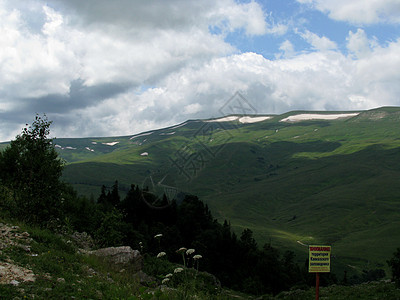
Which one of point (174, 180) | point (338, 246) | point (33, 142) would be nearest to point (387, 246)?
point (338, 246)

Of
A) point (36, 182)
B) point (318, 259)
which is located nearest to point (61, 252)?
point (36, 182)

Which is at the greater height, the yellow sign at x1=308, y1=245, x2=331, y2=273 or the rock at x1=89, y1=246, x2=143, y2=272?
the yellow sign at x1=308, y1=245, x2=331, y2=273

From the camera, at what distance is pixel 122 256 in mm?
19516

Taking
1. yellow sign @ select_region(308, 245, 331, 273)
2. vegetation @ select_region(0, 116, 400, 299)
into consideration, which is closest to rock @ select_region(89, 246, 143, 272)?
vegetation @ select_region(0, 116, 400, 299)

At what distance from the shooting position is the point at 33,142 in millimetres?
23094

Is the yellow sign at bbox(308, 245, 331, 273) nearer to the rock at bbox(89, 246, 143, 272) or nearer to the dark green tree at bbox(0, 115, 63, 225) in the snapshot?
the rock at bbox(89, 246, 143, 272)

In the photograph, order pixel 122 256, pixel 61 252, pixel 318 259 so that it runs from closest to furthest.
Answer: pixel 318 259 < pixel 61 252 < pixel 122 256

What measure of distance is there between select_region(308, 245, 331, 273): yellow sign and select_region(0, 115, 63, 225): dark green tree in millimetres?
16527

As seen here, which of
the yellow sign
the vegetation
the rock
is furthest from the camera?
the rock

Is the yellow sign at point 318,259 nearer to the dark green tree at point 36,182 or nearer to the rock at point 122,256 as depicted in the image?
the rock at point 122,256

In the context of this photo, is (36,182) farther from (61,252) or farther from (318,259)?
(318,259)

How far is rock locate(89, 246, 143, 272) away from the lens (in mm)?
18828

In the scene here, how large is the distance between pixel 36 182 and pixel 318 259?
57.9ft

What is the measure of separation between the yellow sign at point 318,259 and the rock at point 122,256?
1149 cm
